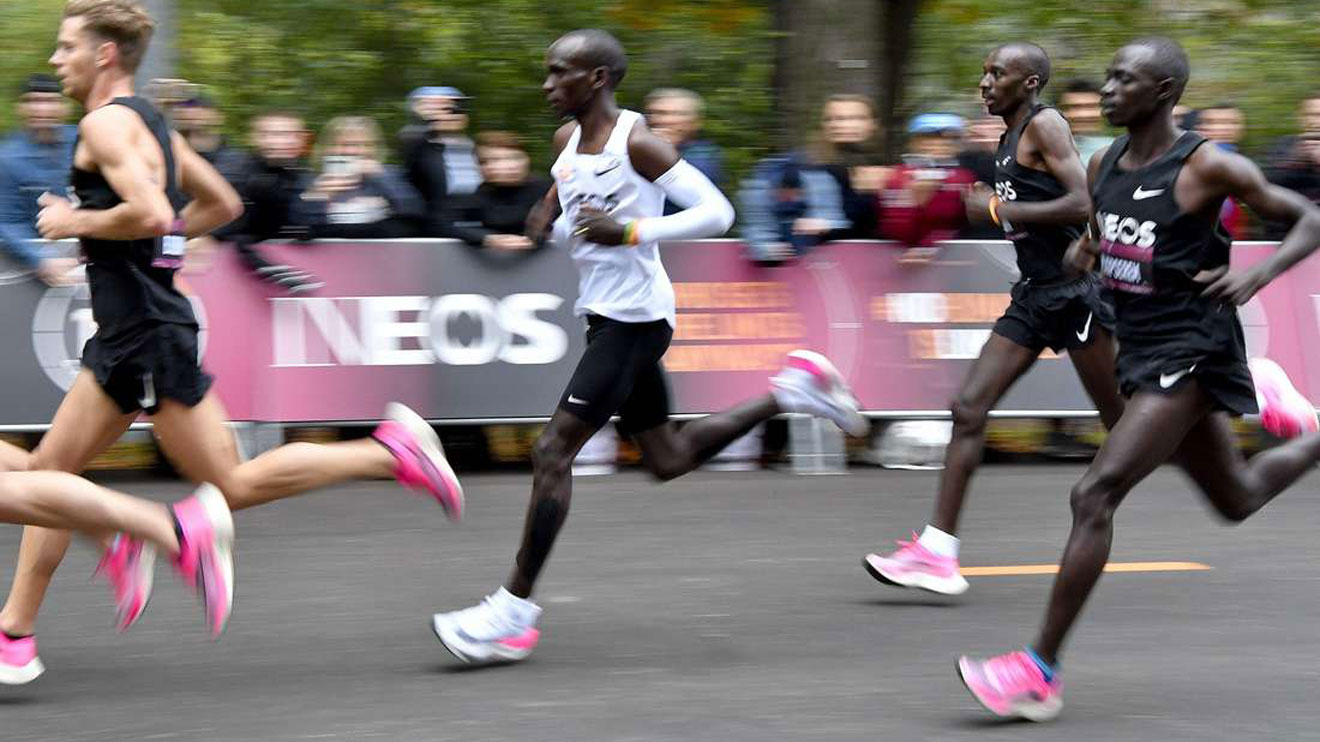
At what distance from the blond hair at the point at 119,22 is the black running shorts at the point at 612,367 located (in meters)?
1.61

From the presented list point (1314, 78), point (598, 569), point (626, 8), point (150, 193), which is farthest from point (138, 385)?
point (1314, 78)

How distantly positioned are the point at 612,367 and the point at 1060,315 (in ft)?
6.16

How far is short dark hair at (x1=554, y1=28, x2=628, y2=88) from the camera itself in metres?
5.89

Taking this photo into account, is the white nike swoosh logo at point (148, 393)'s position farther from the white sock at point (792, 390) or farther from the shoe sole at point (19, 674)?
the white sock at point (792, 390)

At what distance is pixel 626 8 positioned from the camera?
1482 centimetres

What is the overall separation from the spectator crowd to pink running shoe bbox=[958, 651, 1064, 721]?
5.16 metres

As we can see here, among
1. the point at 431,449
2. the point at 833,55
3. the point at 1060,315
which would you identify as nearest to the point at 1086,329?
the point at 1060,315

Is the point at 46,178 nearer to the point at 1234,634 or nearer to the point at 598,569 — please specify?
the point at 598,569

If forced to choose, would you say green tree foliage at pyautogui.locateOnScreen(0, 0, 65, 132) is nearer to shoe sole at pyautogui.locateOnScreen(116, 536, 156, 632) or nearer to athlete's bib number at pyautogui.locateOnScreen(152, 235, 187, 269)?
athlete's bib number at pyautogui.locateOnScreen(152, 235, 187, 269)

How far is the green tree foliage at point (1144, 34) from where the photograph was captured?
1658 centimetres

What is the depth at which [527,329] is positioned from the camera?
1027cm

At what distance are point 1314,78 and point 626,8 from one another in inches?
242

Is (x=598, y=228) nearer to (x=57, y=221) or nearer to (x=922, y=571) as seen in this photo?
(x=57, y=221)

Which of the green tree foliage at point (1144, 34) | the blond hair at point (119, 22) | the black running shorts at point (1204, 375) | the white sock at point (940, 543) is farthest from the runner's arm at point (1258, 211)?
the green tree foliage at point (1144, 34)
